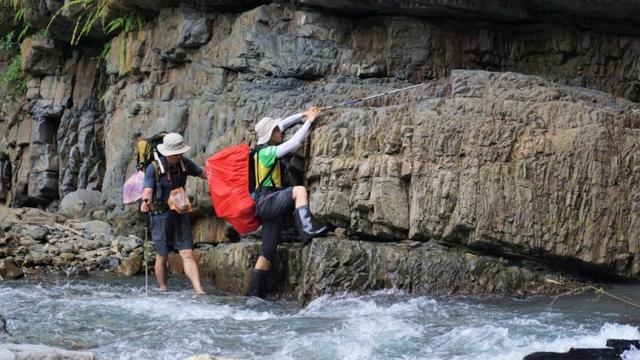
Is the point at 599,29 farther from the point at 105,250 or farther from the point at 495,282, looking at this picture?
the point at 105,250

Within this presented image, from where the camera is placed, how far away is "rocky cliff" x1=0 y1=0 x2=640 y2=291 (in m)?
10.4

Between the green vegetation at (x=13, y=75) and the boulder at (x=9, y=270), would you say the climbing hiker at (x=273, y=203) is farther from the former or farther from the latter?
the green vegetation at (x=13, y=75)

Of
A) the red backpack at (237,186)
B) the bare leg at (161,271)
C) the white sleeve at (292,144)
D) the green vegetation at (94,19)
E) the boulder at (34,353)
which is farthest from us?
the green vegetation at (94,19)

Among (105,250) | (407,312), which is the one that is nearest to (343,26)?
(105,250)

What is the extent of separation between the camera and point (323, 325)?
357 inches

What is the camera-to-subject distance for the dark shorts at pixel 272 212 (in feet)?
36.6

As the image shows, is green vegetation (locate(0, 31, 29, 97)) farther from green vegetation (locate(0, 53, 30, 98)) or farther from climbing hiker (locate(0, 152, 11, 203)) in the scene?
climbing hiker (locate(0, 152, 11, 203))

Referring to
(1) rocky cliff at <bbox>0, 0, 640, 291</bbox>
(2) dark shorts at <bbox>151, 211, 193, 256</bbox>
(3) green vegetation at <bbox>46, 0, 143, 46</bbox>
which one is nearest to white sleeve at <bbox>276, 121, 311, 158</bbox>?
(1) rocky cliff at <bbox>0, 0, 640, 291</bbox>

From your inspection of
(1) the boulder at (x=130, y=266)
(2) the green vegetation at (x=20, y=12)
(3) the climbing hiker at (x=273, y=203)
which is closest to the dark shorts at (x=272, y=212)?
(3) the climbing hiker at (x=273, y=203)

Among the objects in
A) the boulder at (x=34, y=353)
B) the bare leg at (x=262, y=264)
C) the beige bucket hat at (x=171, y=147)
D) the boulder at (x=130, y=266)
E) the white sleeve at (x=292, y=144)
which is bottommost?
the boulder at (x=130, y=266)

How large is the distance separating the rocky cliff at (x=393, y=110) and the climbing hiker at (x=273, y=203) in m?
0.39

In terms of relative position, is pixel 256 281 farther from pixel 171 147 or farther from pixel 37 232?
pixel 37 232

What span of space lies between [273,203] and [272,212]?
12 cm

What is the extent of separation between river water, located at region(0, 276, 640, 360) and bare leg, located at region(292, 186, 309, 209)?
1248mm
